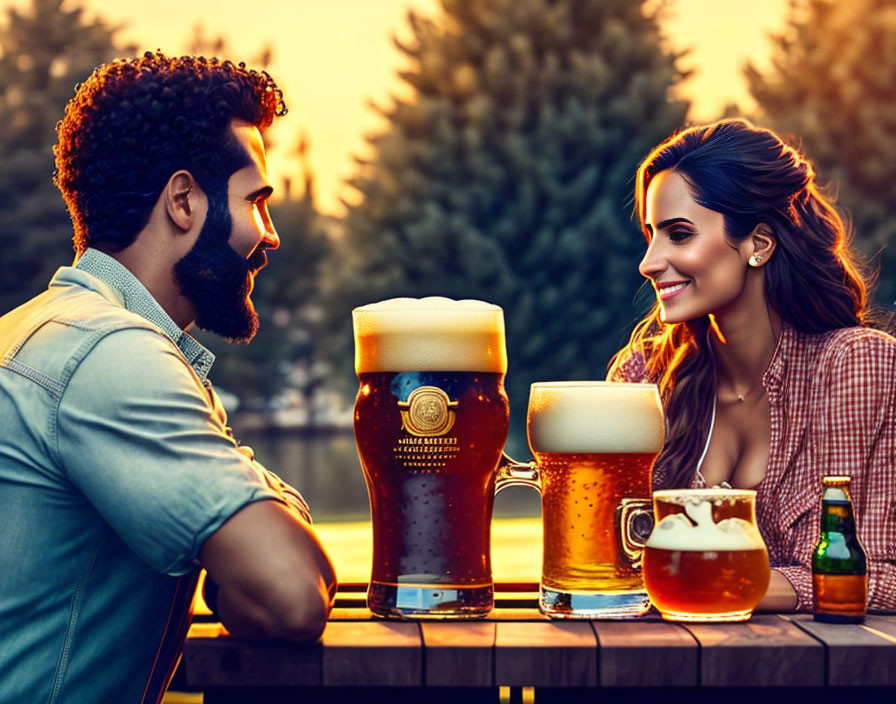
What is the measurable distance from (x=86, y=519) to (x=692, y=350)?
1.72 m

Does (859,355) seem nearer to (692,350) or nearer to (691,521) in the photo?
(692,350)

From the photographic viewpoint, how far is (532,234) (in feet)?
A: 60.1

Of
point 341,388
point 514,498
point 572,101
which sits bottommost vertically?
point 514,498

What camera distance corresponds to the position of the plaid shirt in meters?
2.32

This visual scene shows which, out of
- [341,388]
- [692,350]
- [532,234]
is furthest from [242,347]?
[692,350]

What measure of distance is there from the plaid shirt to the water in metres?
13.0

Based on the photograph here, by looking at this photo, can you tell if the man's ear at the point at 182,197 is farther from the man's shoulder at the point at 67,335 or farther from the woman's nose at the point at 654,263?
the woman's nose at the point at 654,263

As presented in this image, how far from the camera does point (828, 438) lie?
2504 mm

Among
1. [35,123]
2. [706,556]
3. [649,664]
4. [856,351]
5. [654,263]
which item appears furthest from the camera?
[35,123]

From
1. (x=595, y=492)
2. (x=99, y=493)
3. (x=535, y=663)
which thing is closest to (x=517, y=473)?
(x=595, y=492)

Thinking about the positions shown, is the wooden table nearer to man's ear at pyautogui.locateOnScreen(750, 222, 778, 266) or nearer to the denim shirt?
the denim shirt

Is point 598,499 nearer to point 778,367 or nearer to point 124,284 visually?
point 124,284

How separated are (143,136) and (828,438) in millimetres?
1493

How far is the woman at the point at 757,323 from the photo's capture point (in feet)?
8.59
